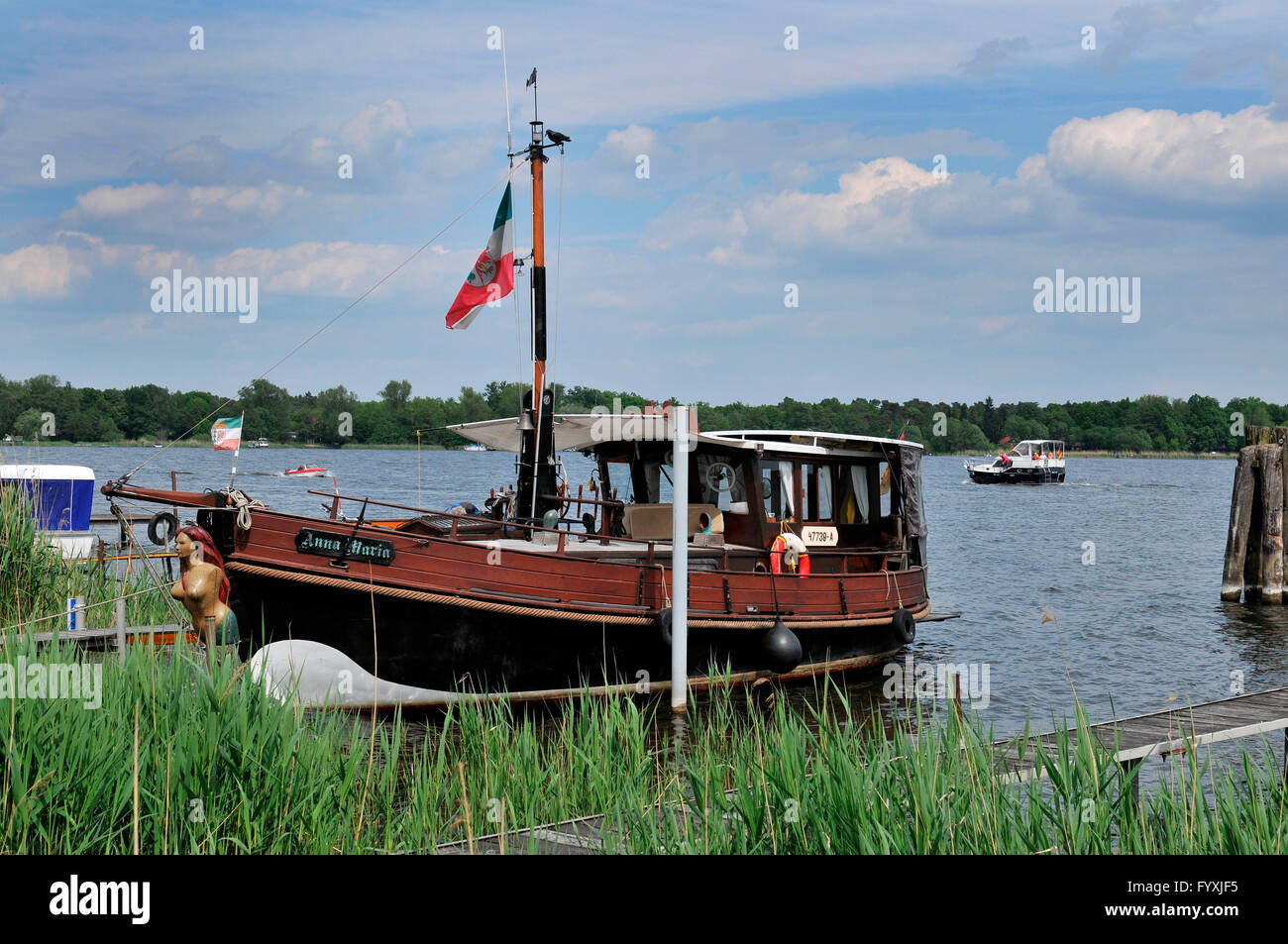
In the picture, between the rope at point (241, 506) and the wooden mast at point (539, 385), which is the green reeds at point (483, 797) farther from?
the wooden mast at point (539, 385)

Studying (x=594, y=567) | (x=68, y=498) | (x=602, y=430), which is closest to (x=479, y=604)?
(x=594, y=567)

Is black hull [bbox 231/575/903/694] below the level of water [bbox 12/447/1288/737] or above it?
above

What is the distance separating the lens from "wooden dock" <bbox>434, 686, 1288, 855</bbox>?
5.85m

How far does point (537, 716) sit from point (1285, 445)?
17.5m

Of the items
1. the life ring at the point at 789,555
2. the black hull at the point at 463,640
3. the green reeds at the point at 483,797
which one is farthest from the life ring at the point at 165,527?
the life ring at the point at 789,555

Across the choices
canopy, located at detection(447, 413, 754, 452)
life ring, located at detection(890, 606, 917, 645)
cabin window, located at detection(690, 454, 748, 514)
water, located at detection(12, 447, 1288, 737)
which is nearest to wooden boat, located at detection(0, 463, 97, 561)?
water, located at detection(12, 447, 1288, 737)

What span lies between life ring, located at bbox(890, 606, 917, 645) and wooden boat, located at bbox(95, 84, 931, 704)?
1.2 inches

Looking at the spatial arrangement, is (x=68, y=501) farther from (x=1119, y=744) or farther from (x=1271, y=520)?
(x=1271, y=520)

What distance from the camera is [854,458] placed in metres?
Result: 16.0

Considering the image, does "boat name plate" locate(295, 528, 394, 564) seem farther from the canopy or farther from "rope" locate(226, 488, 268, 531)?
the canopy

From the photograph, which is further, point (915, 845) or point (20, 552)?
point (20, 552)

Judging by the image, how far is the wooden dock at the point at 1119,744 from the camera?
5852 mm
